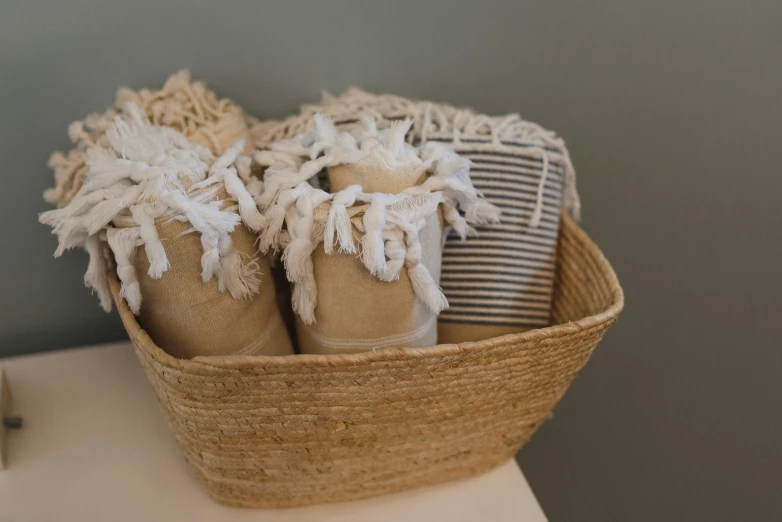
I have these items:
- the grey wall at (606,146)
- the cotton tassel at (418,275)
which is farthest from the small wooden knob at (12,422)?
the cotton tassel at (418,275)

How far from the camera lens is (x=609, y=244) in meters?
1.01

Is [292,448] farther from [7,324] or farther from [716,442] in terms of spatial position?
[716,442]

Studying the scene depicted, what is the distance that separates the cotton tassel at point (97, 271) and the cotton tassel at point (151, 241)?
75mm

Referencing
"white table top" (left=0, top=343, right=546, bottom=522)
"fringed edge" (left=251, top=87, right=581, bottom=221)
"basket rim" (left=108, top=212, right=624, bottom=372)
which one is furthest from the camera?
"fringed edge" (left=251, top=87, right=581, bottom=221)

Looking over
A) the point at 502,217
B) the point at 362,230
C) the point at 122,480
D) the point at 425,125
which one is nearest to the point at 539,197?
the point at 502,217

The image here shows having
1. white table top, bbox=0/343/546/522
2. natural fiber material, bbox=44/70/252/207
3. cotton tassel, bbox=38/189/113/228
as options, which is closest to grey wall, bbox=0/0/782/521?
natural fiber material, bbox=44/70/252/207

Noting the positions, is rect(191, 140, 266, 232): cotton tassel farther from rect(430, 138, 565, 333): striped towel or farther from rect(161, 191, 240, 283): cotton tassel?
rect(430, 138, 565, 333): striped towel

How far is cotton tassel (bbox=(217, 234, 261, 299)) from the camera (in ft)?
1.90

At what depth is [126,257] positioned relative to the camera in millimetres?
547

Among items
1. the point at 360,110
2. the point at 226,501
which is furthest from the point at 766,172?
the point at 226,501

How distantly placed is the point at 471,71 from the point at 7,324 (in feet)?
2.48

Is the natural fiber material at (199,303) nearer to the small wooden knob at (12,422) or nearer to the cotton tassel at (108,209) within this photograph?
the cotton tassel at (108,209)

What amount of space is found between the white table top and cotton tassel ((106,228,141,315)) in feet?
0.77

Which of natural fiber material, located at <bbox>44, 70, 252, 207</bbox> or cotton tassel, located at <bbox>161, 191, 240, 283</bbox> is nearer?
cotton tassel, located at <bbox>161, 191, 240, 283</bbox>
